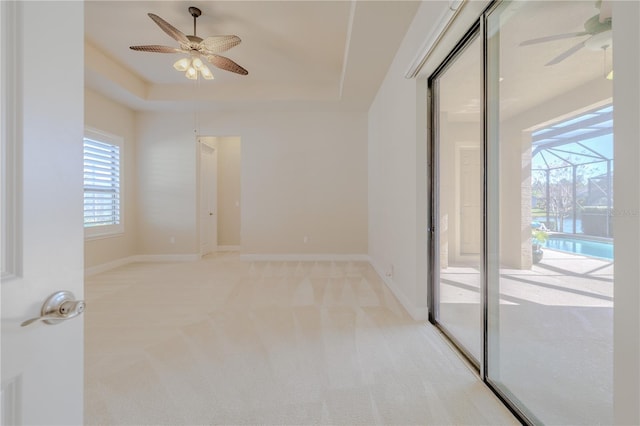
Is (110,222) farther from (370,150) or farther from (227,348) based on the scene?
(370,150)

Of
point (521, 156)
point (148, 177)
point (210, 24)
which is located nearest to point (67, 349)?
point (521, 156)

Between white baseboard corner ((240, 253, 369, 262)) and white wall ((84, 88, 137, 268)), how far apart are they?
6.74ft

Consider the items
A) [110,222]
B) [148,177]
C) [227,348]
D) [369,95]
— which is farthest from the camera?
[148,177]

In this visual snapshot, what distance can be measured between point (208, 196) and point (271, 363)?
5119mm

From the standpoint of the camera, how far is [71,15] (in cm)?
65

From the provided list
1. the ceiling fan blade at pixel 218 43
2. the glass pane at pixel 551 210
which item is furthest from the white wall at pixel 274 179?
the glass pane at pixel 551 210

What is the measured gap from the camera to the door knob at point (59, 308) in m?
0.58

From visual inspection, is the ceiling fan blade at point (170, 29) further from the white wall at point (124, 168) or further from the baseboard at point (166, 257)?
the baseboard at point (166, 257)

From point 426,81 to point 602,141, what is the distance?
6.07 ft

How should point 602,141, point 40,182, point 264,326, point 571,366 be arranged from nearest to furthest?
1. point 40,182
2. point 602,141
3. point 571,366
4. point 264,326

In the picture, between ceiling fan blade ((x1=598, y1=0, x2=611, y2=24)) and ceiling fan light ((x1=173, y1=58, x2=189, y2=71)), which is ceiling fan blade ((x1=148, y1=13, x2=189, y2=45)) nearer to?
ceiling fan light ((x1=173, y1=58, x2=189, y2=71))

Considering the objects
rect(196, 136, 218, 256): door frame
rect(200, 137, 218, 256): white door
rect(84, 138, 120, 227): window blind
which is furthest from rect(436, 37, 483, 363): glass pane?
rect(84, 138, 120, 227): window blind

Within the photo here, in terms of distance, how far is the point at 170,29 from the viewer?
2.79 metres

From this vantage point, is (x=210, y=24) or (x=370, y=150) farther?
(x=370, y=150)
